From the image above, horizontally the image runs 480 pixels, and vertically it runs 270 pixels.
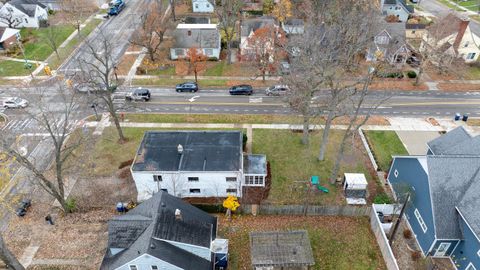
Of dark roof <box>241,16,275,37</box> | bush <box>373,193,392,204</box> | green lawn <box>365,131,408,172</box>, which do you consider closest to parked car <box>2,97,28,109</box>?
dark roof <box>241,16,275,37</box>

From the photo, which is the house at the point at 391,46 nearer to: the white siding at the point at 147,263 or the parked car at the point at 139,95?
the parked car at the point at 139,95

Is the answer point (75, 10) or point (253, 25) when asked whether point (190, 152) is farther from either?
point (75, 10)

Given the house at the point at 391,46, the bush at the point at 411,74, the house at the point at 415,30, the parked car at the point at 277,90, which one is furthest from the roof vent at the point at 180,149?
the house at the point at 415,30

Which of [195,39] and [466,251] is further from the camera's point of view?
[195,39]

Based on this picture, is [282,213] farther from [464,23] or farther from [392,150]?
[464,23]

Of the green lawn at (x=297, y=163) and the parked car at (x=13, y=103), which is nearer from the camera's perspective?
the green lawn at (x=297, y=163)

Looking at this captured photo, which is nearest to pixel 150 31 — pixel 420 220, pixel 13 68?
pixel 13 68
